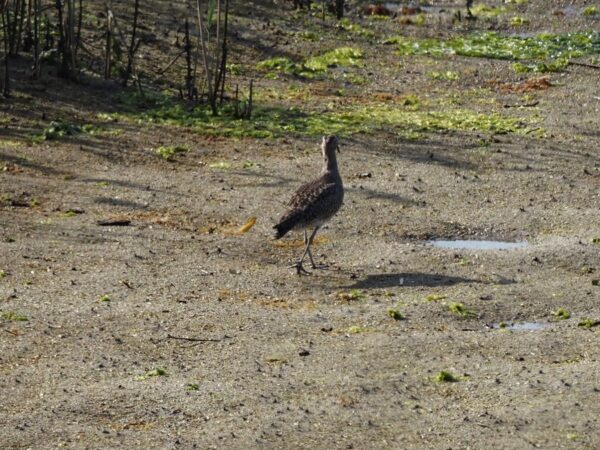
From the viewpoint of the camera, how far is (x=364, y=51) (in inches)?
805

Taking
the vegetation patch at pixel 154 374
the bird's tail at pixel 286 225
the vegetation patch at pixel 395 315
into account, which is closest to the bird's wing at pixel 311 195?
the bird's tail at pixel 286 225

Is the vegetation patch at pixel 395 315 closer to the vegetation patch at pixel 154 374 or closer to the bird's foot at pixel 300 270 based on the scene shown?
the bird's foot at pixel 300 270

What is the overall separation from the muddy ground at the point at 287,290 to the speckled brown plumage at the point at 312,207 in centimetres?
34

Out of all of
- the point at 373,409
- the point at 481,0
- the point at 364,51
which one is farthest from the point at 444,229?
the point at 481,0

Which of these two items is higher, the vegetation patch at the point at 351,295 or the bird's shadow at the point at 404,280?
the bird's shadow at the point at 404,280

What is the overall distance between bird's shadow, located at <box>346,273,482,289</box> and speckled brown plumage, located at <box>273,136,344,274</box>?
560 millimetres

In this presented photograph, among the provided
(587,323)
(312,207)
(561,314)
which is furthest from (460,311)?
(312,207)

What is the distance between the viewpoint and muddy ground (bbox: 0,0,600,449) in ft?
26.8

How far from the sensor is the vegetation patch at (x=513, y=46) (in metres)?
20.1

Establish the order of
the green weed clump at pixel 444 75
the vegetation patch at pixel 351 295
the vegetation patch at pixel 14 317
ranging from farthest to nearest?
the green weed clump at pixel 444 75 < the vegetation patch at pixel 351 295 < the vegetation patch at pixel 14 317

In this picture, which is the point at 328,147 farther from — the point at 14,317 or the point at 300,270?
the point at 14,317

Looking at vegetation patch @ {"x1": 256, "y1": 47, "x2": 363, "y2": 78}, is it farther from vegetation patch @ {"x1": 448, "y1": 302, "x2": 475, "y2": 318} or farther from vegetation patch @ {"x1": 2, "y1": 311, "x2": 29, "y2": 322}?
vegetation patch @ {"x1": 2, "y1": 311, "x2": 29, "y2": 322}

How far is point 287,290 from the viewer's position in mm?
10922

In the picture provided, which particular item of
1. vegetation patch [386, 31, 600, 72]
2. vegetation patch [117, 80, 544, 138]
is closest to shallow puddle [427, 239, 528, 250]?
vegetation patch [117, 80, 544, 138]
